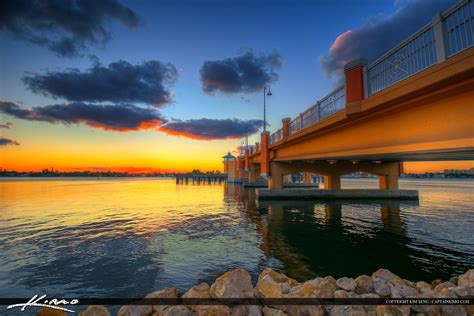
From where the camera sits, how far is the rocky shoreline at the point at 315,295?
499 cm

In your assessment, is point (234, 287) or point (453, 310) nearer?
point (453, 310)

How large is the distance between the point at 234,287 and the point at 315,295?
1854 millimetres

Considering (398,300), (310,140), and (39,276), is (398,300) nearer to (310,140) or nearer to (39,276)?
(39,276)

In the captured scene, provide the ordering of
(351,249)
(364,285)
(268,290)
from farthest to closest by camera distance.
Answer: (351,249) → (364,285) → (268,290)

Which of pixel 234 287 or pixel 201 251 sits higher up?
pixel 234 287

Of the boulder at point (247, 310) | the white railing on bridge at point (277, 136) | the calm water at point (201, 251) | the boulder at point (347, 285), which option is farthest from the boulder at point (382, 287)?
the white railing on bridge at point (277, 136)

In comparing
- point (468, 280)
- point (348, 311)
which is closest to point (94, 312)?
point (348, 311)

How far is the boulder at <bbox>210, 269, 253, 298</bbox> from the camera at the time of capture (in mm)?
5449

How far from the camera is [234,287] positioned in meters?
5.55

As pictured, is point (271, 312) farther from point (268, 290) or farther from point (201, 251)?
point (201, 251)

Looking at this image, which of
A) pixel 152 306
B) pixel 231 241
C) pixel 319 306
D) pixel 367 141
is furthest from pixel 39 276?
pixel 367 141

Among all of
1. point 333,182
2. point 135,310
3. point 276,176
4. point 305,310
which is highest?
point 276,176

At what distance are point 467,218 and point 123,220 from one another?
29.0 metres

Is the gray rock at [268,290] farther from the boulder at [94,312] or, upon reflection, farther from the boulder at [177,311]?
the boulder at [94,312]
